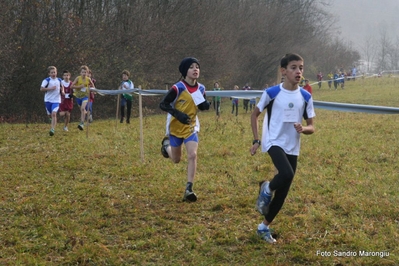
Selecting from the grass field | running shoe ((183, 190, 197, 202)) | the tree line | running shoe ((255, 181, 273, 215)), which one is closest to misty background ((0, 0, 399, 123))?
the tree line

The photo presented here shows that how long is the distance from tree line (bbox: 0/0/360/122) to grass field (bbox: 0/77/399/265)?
1160 cm

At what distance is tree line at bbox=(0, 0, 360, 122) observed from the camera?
21.8m

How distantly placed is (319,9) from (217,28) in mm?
30954

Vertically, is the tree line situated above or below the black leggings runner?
above

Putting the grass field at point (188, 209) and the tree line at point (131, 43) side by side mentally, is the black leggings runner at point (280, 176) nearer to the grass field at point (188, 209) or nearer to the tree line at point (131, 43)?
the grass field at point (188, 209)

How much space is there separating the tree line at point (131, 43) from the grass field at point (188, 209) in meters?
11.6

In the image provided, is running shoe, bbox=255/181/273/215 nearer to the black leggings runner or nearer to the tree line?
the black leggings runner

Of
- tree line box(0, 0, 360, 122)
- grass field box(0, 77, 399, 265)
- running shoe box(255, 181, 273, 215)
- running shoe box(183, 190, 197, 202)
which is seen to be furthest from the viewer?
tree line box(0, 0, 360, 122)

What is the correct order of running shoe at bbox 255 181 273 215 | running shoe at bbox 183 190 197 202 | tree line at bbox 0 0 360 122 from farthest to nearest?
1. tree line at bbox 0 0 360 122
2. running shoe at bbox 183 190 197 202
3. running shoe at bbox 255 181 273 215

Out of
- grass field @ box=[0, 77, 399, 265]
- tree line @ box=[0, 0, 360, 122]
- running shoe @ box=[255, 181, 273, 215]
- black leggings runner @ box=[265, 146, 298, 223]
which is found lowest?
grass field @ box=[0, 77, 399, 265]

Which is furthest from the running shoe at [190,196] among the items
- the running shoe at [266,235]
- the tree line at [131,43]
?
the tree line at [131,43]

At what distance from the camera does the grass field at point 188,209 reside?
4.85 m

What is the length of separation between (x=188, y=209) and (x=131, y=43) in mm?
22345

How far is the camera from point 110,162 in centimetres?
959
